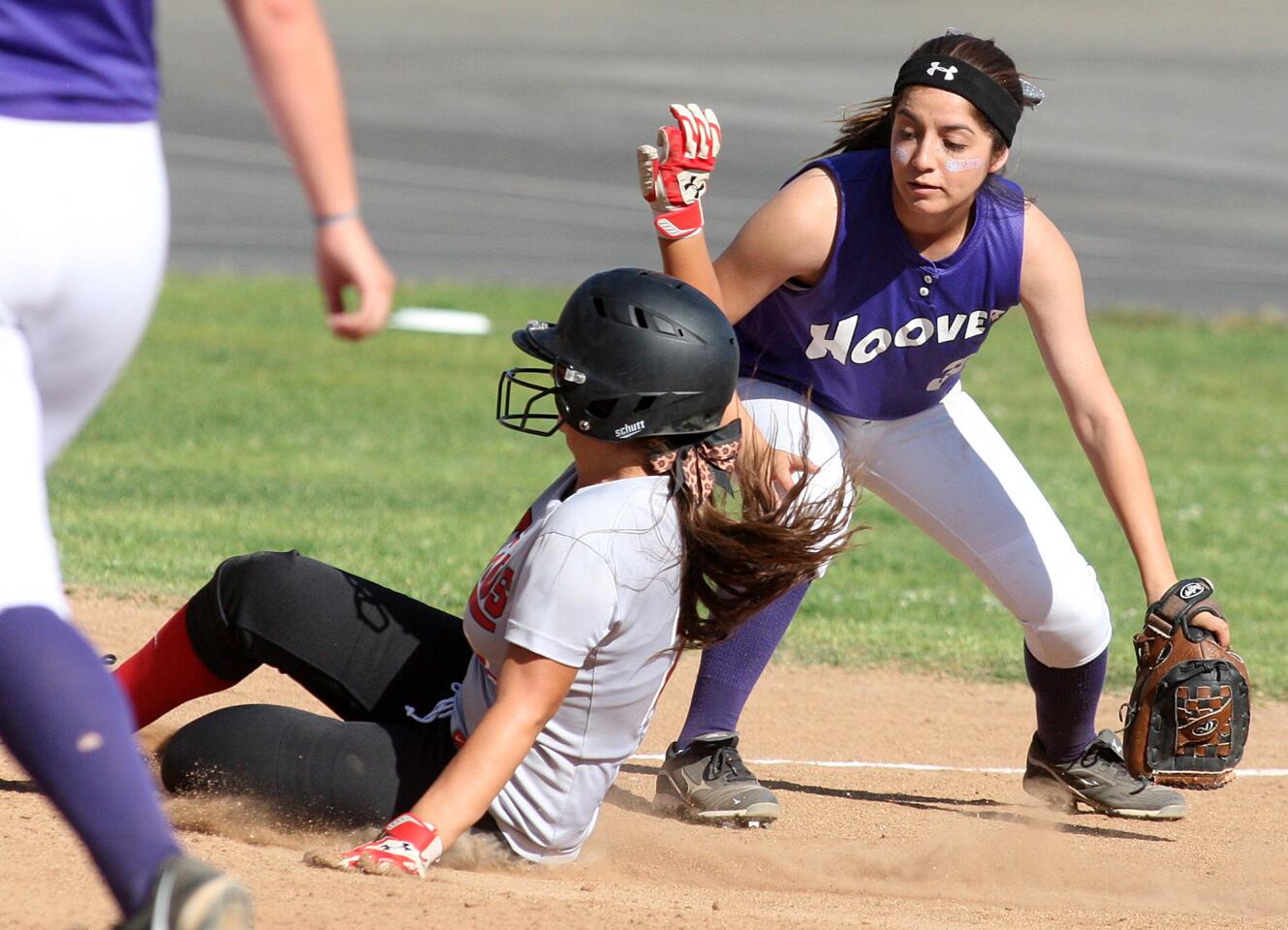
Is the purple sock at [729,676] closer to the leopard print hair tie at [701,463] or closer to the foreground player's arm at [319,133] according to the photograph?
the leopard print hair tie at [701,463]

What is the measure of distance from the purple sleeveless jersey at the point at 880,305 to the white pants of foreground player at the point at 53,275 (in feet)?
7.93

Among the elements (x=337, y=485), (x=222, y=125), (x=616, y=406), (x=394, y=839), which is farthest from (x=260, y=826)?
(x=222, y=125)

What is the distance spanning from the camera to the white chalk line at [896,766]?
5289mm

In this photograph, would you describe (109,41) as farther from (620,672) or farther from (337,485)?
(337,485)

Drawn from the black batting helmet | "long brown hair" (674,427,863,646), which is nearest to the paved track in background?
the black batting helmet

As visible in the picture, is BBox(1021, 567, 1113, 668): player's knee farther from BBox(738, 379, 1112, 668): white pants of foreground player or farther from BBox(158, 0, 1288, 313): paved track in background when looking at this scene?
BBox(158, 0, 1288, 313): paved track in background

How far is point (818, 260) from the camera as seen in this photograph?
435 centimetres

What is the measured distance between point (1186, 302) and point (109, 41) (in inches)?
628

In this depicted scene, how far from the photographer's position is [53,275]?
2121mm

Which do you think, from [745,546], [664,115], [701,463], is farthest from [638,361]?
[664,115]

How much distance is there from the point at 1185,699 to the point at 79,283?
306cm

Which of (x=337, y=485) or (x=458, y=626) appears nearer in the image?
(x=458, y=626)

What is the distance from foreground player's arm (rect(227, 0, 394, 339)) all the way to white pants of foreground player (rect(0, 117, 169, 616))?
0.19 m

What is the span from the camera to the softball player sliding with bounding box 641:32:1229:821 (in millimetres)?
4270
